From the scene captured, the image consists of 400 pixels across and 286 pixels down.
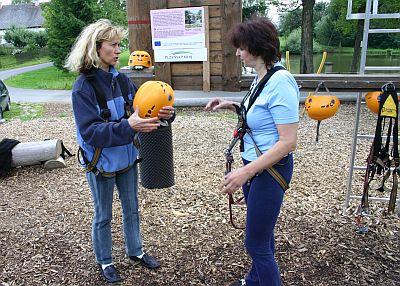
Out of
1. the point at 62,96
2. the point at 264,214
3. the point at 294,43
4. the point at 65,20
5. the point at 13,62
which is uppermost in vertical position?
the point at 65,20

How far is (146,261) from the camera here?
3.53 metres

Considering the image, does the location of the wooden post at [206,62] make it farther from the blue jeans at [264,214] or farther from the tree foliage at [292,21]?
the tree foliage at [292,21]

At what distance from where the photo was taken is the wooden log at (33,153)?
611 centimetres

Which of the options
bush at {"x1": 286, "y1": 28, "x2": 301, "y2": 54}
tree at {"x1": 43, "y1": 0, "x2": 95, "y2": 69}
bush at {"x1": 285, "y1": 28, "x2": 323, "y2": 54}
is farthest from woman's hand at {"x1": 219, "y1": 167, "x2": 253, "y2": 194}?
bush at {"x1": 286, "y1": 28, "x2": 301, "y2": 54}

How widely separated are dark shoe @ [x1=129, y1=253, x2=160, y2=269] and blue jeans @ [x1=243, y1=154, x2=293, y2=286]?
1.23 metres

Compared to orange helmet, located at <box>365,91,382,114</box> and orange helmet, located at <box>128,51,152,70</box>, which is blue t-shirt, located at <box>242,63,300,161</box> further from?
orange helmet, located at <box>128,51,152,70</box>

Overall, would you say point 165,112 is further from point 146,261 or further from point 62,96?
point 62,96

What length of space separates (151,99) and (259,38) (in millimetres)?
907

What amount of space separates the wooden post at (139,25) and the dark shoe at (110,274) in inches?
79.4

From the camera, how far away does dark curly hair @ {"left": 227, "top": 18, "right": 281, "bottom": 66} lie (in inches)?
89.1

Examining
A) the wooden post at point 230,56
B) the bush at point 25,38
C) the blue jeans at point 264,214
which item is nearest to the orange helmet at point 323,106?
the wooden post at point 230,56

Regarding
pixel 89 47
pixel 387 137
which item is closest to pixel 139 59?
pixel 89 47

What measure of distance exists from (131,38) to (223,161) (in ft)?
10.0

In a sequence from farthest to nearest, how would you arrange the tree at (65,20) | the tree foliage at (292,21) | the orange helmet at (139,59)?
the tree foliage at (292,21), the tree at (65,20), the orange helmet at (139,59)
